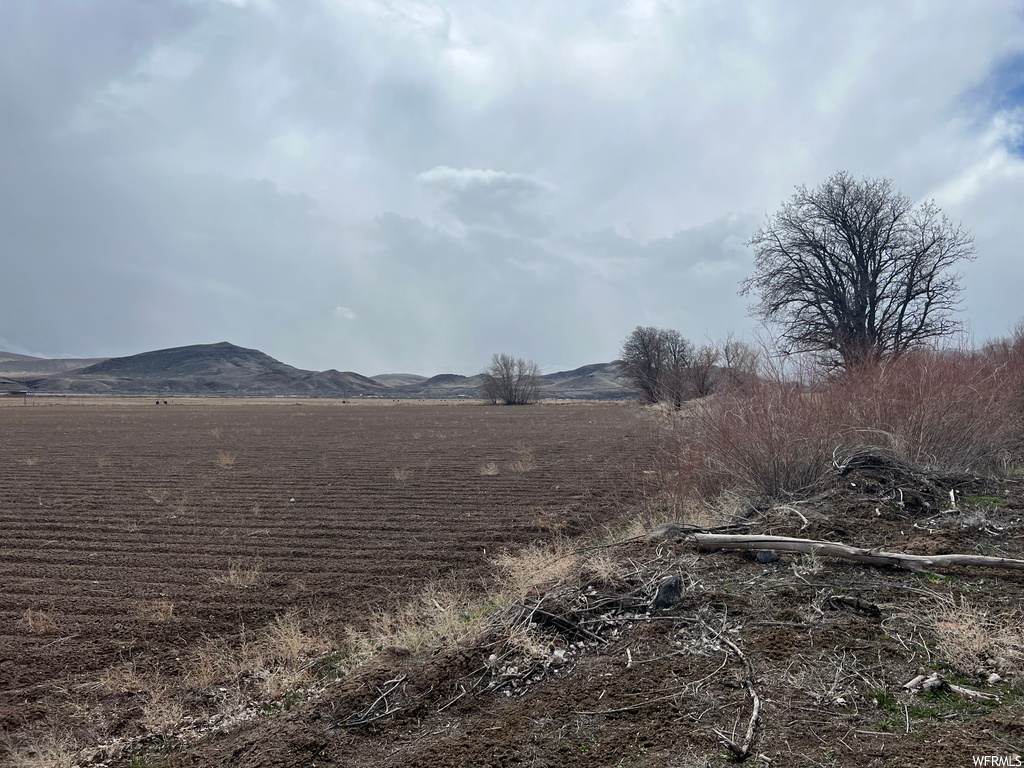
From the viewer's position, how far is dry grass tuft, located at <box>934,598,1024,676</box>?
339 centimetres

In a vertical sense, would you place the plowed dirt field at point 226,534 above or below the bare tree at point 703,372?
below

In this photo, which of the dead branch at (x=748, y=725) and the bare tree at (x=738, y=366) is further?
the bare tree at (x=738, y=366)

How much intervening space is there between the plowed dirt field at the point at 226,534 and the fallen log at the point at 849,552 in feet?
10.3

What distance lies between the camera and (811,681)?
11.1 feet

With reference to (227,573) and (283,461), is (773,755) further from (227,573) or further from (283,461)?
(283,461)

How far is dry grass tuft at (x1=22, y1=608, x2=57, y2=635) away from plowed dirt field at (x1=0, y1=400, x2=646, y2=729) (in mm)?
18

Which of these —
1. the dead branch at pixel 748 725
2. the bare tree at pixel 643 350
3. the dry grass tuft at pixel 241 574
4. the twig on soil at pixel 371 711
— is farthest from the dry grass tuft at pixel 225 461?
the bare tree at pixel 643 350

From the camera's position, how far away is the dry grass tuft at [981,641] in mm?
3391

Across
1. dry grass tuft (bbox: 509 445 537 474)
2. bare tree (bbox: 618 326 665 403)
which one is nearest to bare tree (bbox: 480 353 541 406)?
bare tree (bbox: 618 326 665 403)

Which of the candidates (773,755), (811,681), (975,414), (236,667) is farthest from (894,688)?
(975,414)

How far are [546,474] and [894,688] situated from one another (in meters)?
12.9

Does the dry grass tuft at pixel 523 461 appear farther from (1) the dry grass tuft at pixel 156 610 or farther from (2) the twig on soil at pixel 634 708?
(2) the twig on soil at pixel 634 708

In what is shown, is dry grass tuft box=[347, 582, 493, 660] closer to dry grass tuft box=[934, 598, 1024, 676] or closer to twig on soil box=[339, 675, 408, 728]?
twig on soil box=[339, 675, 408, 728]

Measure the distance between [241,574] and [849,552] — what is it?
672 centimetres
